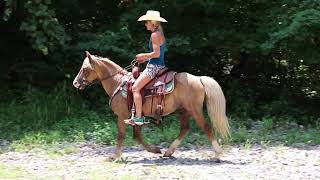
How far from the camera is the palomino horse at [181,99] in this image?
8602mm

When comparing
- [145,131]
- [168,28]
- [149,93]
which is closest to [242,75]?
[168,28]

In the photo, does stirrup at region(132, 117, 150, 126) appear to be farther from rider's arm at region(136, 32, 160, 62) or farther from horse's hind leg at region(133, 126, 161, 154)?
rider's arm at region(136, 32, 160, 62)

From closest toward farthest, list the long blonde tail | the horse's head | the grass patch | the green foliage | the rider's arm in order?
the grass patch → the rider's arm → the long blonde tail → the horse's head → the green foliage

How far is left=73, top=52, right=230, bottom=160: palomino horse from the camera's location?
8.60m

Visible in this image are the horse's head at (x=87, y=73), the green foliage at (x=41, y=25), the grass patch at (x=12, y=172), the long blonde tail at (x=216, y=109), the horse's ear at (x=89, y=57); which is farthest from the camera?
the green foliage at (x=41, y=25)

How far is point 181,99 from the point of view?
8.80 m

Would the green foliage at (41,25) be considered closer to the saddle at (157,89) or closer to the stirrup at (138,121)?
the saddle at (157,89)

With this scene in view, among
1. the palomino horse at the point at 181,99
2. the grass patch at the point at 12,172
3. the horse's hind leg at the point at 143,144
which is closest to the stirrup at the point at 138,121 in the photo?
the palomino horse at the point at 181,99

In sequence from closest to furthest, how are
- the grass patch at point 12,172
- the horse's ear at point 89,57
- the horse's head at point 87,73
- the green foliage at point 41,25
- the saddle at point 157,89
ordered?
the grass patch at point 12,172 < the saddle at point 157,89 < the horse's ear at point 89,57 < the horse's head at point 87,73 < the green foliage at point 41,25

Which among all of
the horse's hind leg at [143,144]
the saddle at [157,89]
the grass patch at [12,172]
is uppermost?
the saddle at [157,89]

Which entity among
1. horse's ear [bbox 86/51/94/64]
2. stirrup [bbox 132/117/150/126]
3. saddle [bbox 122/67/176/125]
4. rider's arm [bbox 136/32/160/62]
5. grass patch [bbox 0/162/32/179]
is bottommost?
grass patch [bbox 0/162/32/179]

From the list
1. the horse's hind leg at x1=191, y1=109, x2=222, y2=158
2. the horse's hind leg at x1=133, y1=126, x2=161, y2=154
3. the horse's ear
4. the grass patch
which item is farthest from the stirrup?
the grass patch

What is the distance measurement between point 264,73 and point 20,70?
636 centimetres

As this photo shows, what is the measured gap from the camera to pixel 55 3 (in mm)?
13320
